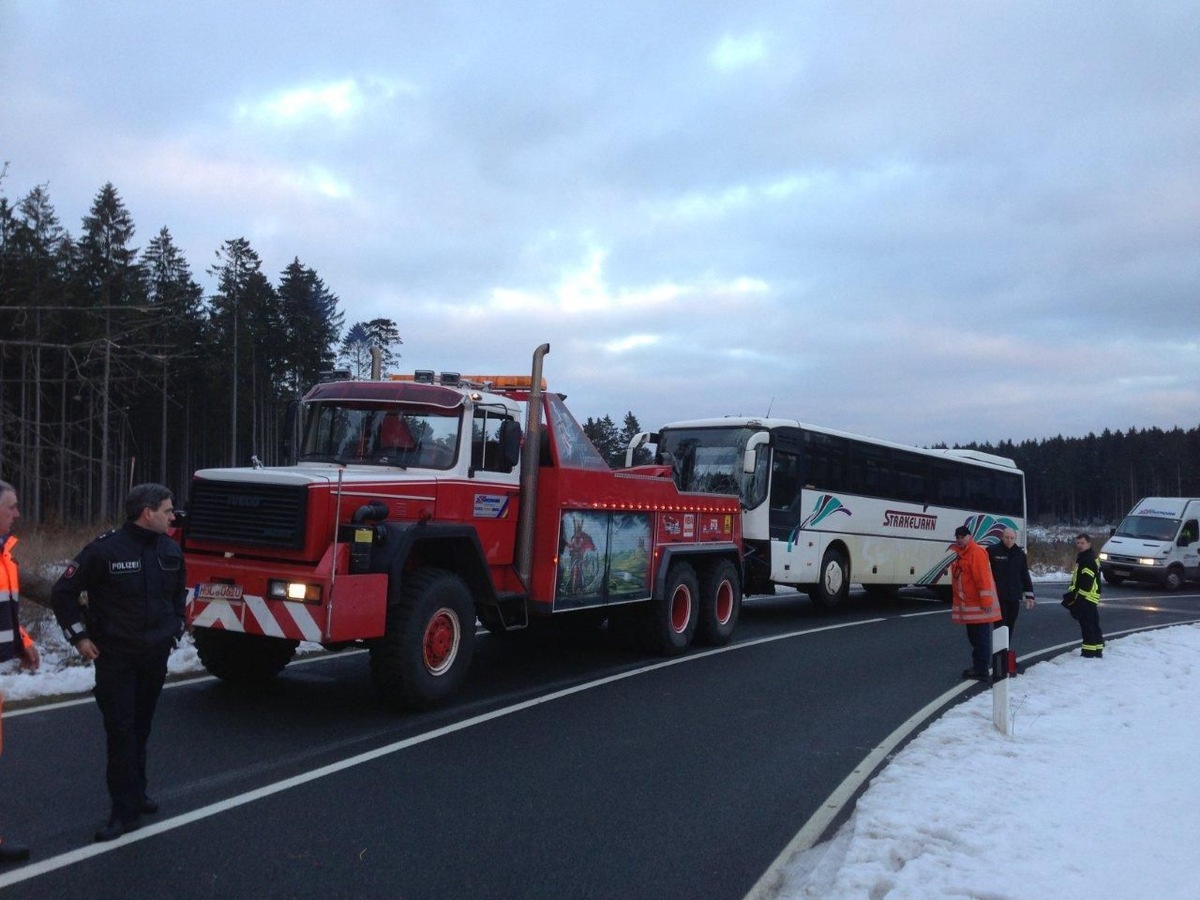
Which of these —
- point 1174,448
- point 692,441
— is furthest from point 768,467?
point 1174,448

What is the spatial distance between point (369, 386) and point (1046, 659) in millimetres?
9840

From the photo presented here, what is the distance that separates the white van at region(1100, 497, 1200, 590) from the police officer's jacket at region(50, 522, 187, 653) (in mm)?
30237

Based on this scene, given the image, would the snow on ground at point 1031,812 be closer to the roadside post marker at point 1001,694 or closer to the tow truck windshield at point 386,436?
the roadside post marker at point 1001,694

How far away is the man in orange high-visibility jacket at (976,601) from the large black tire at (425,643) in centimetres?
597

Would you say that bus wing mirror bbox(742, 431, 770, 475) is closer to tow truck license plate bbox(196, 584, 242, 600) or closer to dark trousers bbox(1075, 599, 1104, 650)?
dark trousers bbox(1075, 599, 1104, 650)

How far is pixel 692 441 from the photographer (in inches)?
693

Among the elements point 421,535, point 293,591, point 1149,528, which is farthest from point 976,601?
point 1149,528

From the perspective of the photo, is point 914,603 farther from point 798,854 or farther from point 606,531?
point 798,854

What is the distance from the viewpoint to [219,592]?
7535 mm

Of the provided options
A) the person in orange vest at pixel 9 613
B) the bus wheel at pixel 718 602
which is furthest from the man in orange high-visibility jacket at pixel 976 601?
the person in orange vest at pixel 9 613

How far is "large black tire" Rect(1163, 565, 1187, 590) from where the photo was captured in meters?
28.6

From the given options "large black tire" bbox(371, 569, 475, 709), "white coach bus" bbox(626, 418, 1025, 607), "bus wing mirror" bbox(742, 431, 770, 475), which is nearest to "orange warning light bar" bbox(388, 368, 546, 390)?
"large black tire" bbox(371, 569, 475, 709)

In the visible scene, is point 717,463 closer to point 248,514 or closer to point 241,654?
point 241,654

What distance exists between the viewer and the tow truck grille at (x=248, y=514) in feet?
24.7
